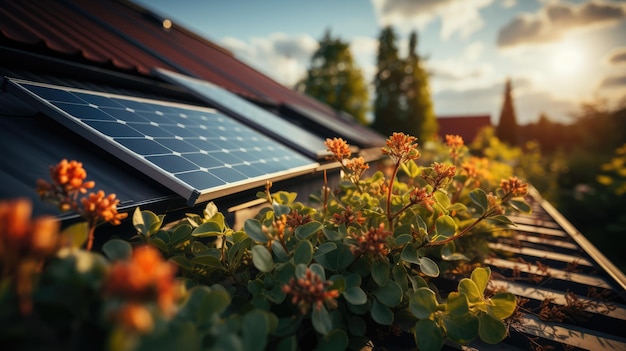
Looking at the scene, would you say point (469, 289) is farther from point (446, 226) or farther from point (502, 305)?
point (446, 226)

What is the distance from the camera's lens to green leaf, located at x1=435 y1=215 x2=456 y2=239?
2002mm

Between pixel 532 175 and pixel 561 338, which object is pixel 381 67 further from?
pixel 561 338

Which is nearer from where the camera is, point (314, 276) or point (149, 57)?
point (314, 276)

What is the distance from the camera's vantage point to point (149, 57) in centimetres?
522

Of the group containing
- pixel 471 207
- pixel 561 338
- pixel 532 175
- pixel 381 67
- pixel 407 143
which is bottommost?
pixel 561 338

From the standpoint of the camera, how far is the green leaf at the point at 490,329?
63.4 inches

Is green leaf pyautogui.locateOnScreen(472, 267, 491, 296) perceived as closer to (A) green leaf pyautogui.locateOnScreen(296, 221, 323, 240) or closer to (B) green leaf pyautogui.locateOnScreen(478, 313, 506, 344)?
(B) green leaf pyautogui.locateOnScreen(478, 313, 506, 344)

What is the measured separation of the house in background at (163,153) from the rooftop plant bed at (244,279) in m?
0.32

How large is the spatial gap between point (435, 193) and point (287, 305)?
1.27m

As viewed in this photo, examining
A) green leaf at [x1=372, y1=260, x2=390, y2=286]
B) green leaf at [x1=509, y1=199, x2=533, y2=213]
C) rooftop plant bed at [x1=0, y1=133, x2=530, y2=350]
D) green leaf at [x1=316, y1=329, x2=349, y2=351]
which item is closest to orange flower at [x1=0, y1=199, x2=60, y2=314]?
rooftop plant bed at [x1=0, y1=133, x2=530, y2=350]

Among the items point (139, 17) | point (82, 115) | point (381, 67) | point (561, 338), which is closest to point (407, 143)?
point (561, 338)

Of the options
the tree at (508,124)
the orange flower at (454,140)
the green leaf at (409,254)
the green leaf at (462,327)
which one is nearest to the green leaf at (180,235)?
the green leaf at (409,254)

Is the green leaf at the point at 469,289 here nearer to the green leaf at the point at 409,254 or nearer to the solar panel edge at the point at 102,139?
the green leaf at the point at 409,254

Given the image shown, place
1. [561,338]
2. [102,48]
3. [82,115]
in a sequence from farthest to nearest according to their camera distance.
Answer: [102,48] < [82,115] < [561,338]
